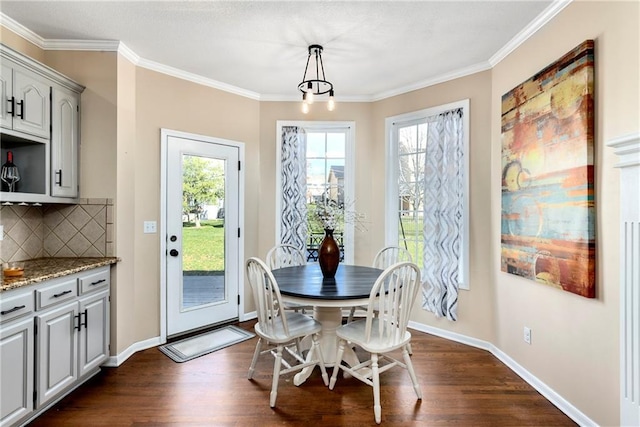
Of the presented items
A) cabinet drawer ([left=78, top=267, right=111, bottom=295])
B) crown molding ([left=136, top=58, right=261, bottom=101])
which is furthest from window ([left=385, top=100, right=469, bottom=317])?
cabinet drawer ([left=78, top=267, right=111, bottom=295])

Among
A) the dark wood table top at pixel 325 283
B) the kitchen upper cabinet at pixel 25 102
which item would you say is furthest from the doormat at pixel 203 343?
the kitchen upper cabinet at pixel 25 102

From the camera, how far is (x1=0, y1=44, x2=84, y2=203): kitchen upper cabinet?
2248mm

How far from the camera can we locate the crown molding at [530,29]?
2271 mm

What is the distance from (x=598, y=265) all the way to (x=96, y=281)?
3465mm

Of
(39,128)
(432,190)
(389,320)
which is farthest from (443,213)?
(39,128)

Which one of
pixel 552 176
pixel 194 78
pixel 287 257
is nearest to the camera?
pixel 552 176

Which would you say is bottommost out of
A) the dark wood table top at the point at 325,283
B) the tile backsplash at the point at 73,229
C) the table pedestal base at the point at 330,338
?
the table pedestal base at the point at 330,338

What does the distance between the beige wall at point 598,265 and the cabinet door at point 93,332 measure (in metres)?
3.37

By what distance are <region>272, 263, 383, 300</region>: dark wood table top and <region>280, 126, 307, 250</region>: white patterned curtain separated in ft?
2.80

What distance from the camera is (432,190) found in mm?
3543

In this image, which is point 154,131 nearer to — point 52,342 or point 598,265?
point 52,342

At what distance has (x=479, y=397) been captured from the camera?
7.77ft

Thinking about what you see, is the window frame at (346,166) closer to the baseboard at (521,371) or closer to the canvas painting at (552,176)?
the baseboard at (521,371)

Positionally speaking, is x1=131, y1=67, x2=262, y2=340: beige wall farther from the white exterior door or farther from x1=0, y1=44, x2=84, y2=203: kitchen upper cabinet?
x1=0, y1=44, x2=84, y2=203: kitchen upper cabinet
